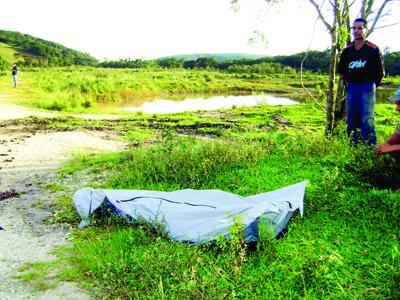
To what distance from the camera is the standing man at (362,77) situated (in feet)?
19.0

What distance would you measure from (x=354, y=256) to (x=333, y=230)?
46cm

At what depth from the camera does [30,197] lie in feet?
20.0

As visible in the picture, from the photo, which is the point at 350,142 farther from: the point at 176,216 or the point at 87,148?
the point at 87,148

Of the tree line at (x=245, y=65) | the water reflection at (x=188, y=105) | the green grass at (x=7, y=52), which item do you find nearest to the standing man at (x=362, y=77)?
the water reflection at (x=188, y=105)

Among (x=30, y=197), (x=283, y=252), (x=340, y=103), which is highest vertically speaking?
(x=340, y=103)

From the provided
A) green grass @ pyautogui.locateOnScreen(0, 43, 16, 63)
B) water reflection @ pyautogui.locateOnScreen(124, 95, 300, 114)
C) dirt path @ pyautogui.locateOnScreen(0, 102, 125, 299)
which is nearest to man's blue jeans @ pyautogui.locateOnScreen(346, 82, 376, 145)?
dirt path @ pyautogui.locateOnScreen(0, 102, 125, 299)

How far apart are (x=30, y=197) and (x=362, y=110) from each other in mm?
5347

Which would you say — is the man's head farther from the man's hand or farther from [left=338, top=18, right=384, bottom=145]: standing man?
the man's hand

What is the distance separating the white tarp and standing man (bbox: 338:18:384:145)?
222 cm

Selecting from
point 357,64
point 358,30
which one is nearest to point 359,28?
point 358,30

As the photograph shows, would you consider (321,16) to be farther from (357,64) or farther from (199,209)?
(199,209)

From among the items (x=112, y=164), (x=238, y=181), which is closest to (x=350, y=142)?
(x=238, y=181)

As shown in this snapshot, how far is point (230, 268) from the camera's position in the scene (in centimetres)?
323

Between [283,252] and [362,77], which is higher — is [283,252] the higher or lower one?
the lower one
